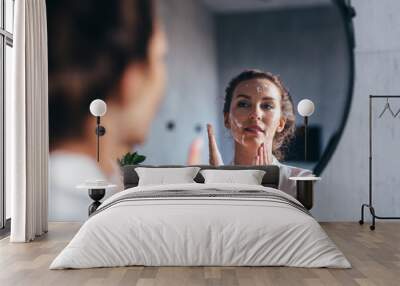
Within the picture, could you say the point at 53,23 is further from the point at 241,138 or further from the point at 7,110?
the point at 241,138

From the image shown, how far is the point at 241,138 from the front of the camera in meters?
7.18

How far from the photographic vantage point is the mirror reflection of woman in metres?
7.15

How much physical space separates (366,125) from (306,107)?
3.27 feet

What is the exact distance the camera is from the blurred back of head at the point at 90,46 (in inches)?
285

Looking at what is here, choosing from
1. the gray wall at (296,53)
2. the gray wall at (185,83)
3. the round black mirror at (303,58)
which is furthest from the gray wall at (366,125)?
the gray wall at (185,83)

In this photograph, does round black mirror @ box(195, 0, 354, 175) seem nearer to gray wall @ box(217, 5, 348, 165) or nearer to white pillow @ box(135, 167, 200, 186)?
gray wall @ box(217, 5, 348, 165)

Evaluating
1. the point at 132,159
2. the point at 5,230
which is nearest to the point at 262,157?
the point at 132,159

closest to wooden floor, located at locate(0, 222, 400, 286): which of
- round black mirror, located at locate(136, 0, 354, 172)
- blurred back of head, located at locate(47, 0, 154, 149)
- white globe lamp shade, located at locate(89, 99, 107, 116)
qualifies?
white globe lamp shade, located at locate(89, 99, 107, 116)

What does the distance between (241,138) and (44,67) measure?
2.57 m

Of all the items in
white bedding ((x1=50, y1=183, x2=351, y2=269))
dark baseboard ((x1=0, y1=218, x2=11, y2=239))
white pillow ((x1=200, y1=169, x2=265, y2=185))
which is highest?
white pillow ((x1=200, y1=169, x2=265, y2=185))

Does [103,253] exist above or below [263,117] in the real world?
below


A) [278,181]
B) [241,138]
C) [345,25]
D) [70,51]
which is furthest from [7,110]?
[345,25]

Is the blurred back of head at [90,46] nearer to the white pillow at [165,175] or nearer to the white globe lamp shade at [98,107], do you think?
the white globe lamp shade at [98,107]

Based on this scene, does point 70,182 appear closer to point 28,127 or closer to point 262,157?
point 28,127
